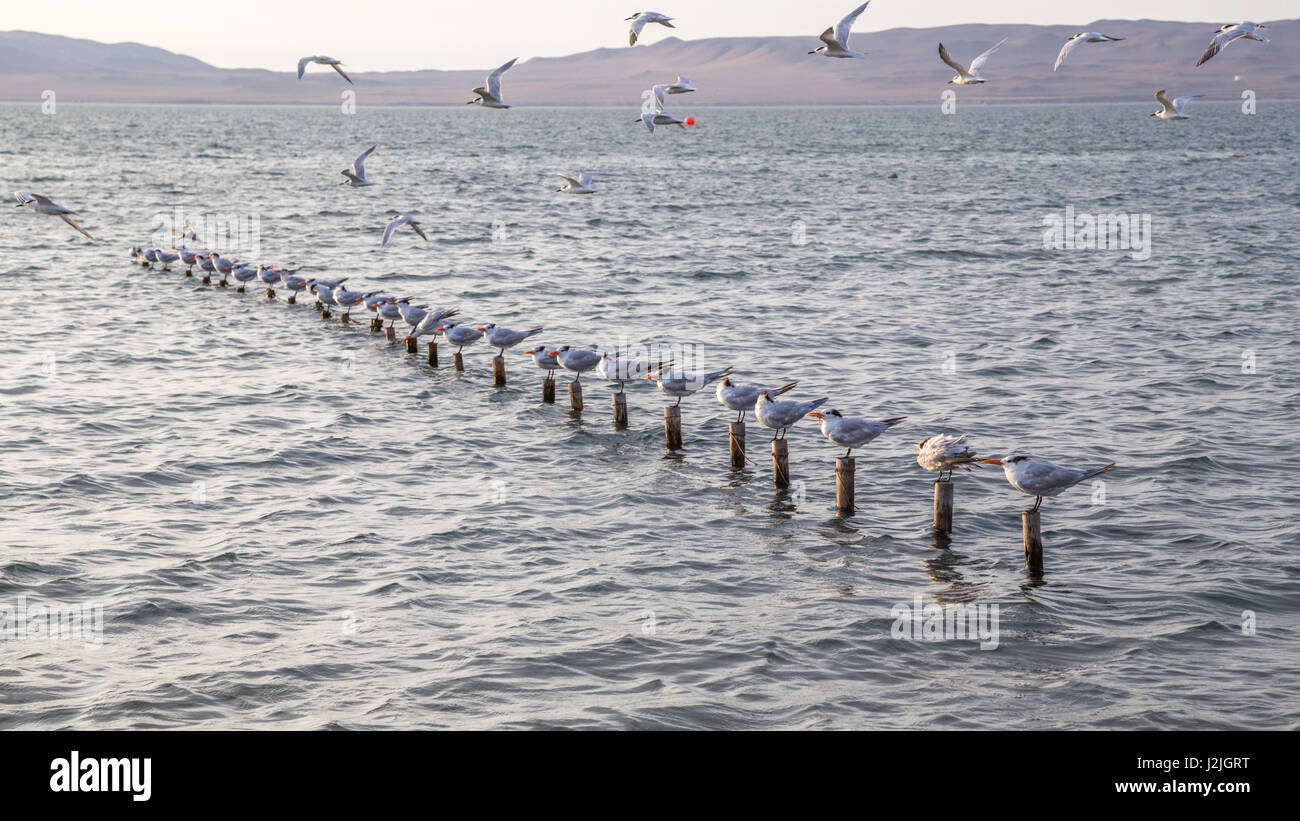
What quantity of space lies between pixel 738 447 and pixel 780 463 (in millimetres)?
1147

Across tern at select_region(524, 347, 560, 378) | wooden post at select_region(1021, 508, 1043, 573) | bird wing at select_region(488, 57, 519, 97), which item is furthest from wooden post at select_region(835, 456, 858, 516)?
bird wing at select_region(488, 57, 519, 97)

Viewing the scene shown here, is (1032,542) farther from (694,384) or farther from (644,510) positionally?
(694,384)

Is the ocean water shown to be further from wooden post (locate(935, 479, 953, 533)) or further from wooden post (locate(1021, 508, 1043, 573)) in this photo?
wooden post (locate(935, 479, 953, 533))

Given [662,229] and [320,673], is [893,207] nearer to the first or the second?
[662,229]

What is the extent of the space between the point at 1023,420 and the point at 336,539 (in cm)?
1139

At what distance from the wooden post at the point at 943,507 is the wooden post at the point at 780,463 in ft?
8.21

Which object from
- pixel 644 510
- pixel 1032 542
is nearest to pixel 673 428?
pixel 644 510

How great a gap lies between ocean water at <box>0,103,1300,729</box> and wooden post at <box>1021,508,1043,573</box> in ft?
0.88

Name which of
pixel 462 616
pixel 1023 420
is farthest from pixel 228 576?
pixel 1023 420

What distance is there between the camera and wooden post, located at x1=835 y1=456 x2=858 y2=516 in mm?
15258

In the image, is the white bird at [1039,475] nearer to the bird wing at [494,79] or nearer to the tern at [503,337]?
the tern at [503,337]

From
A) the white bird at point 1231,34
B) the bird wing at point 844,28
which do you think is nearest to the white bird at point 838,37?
the bird wing at point 844,28

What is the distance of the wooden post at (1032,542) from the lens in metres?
13.3
